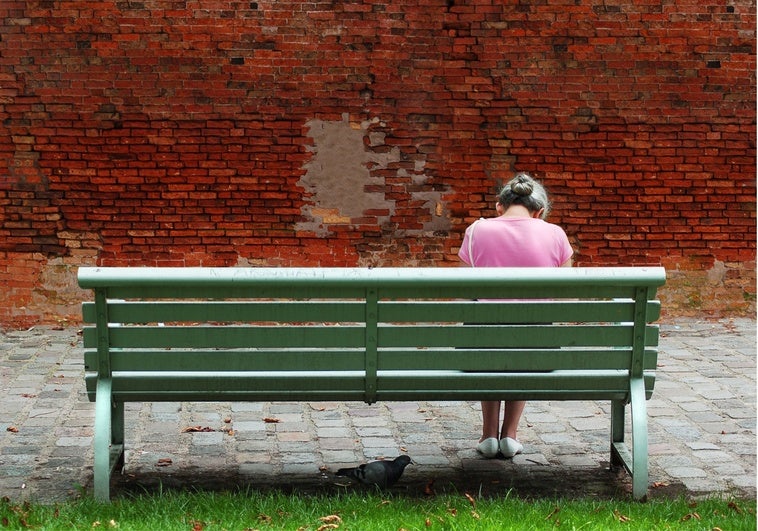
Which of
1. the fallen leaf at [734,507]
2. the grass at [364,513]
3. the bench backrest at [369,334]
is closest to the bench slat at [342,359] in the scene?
the bench backrest at [369,334]

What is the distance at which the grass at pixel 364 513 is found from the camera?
364 cm

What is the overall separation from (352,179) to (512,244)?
170 inches

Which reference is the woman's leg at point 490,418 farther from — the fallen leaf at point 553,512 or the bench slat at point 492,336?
the fallen leaf at point 553,512

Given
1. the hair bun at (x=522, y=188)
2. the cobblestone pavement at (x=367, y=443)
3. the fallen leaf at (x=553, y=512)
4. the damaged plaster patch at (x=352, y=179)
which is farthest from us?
the damaged plaster patch at (x=352, y=179)

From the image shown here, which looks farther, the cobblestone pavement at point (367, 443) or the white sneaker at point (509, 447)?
the white sneaker at point (509, 447)

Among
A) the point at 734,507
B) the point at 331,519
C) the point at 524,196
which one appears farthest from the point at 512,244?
the point at 331,519

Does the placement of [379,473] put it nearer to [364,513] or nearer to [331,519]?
[364,513]

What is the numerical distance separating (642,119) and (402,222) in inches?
91.4

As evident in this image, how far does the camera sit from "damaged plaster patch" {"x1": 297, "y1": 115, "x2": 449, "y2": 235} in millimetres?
8836

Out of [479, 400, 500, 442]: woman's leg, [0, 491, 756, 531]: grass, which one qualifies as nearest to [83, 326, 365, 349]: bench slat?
[0, 491, 756, 531]: grass

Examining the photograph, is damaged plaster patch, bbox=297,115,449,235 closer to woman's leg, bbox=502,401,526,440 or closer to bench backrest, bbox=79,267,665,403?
woman's leg, bbox=502,401,526,440

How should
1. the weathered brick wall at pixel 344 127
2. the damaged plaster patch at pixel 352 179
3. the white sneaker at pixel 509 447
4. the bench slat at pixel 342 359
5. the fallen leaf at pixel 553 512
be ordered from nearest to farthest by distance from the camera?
the fallen leaf at pixel 553 512
the bench slat at pixel 342 359
the white sneaker at pixel 509 447
the weathered brick wall at pixel 344 127
the damaged plaster patch at pixel 352 179

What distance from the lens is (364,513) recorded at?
3850 mm

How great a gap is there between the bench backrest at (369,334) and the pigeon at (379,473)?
1.23ft
